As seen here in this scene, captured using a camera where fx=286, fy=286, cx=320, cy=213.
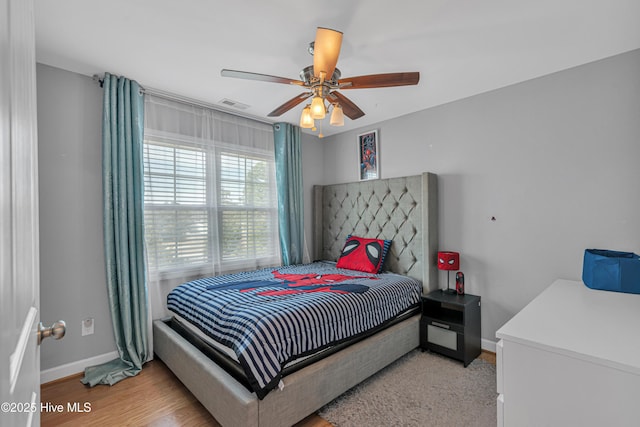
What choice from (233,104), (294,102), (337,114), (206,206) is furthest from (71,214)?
(337,114)

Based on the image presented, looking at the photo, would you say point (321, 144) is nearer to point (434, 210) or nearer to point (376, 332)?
point (434, 210)

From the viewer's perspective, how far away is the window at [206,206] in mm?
2836

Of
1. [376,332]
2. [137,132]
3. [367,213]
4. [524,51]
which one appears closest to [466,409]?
[376,332]

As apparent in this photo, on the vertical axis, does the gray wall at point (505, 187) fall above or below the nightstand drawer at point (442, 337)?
above

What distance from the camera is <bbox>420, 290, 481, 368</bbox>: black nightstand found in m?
2.55

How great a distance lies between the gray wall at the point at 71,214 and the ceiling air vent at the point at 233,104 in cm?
109

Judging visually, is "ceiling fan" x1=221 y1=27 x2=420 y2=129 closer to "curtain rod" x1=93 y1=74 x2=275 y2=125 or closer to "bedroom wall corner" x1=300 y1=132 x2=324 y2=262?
"curtain rod" x1=93 y1=74 x2=275 y2=125

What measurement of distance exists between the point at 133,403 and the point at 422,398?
2.09 metres

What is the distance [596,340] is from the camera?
1114 mm

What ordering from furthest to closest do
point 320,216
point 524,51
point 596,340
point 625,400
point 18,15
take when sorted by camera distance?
point 320,216
point 524,51
point 596,340
point 625,400
point 18,15

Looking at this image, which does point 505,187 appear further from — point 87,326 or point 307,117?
point 87,326

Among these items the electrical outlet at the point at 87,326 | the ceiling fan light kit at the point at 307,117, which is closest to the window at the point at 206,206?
the electrical outlet at the point at 87,326

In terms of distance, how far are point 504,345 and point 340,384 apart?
1231 mm

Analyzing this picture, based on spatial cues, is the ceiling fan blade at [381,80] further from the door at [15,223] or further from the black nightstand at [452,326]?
the black nightstand at [452,326]
